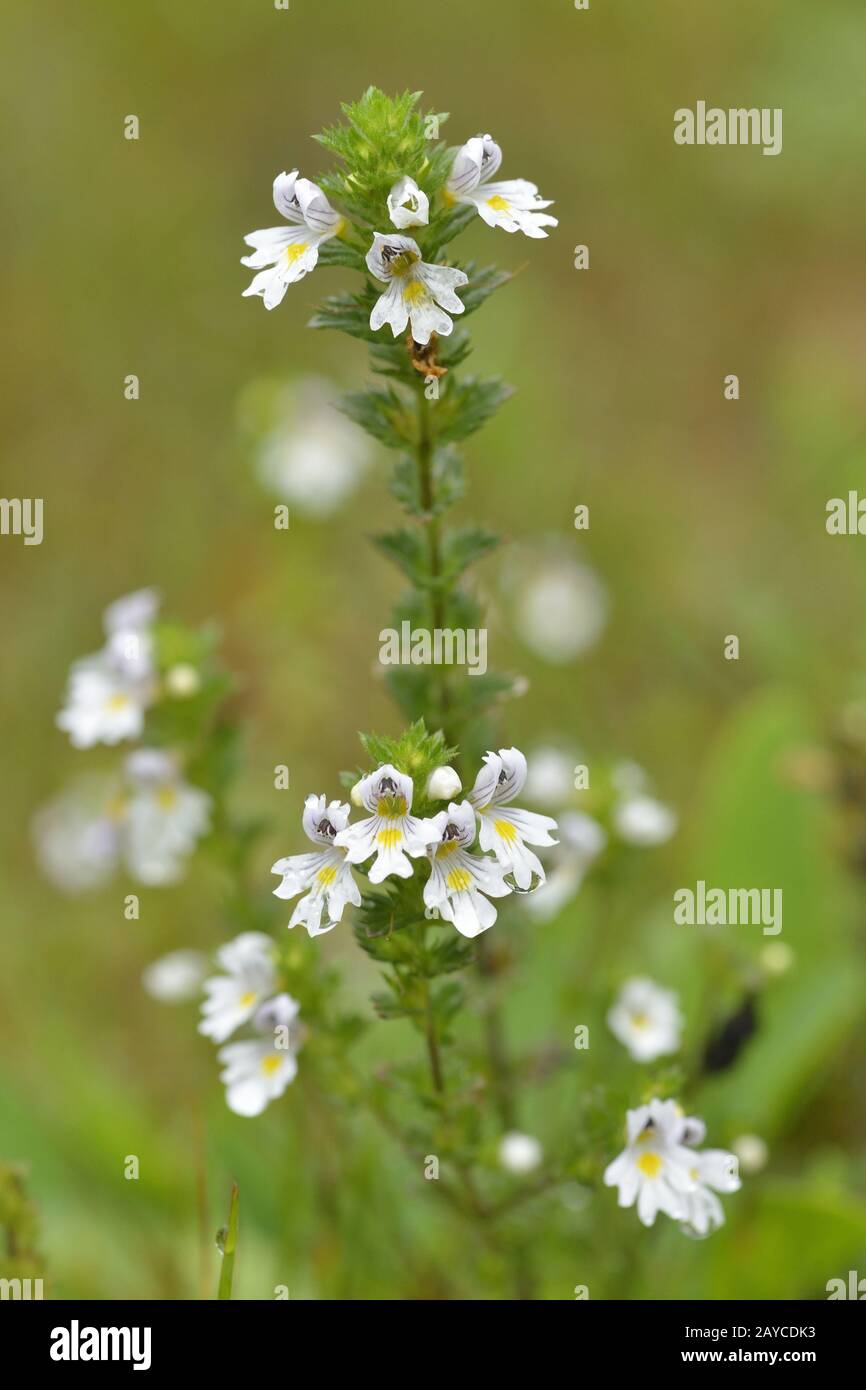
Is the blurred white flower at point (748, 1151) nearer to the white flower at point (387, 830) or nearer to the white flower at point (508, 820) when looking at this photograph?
the white flower at point (508, 820)

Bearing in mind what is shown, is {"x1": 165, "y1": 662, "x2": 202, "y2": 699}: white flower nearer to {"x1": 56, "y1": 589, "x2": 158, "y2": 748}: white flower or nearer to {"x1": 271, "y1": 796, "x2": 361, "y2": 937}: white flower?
{"x1": 56, "y1": 589, "x2": 158, "y2": 748}: white flower

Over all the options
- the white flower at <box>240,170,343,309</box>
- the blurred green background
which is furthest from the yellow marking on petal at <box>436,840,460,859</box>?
the blurred green background

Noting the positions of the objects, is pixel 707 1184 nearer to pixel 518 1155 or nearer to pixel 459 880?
pixel 518 1155

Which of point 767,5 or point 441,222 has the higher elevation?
point 767,5

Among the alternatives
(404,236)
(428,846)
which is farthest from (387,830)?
(404,236)

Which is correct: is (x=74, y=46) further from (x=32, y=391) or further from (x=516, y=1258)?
(x=516, y=1258)
